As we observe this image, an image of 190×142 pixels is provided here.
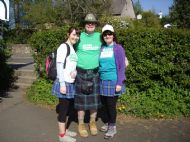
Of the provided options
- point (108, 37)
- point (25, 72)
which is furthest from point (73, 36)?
point (25, 72)

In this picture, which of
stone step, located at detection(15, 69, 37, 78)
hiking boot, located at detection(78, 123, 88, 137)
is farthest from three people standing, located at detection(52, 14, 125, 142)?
stone step, located at detection(15, 69, 37, 78)

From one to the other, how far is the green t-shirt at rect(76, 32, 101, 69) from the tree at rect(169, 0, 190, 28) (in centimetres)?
2408

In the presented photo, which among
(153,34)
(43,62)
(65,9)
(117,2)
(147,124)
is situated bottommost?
(147,124)

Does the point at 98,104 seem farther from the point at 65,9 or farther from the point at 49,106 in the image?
the point at 65,9

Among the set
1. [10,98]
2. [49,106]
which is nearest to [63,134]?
[49,106]

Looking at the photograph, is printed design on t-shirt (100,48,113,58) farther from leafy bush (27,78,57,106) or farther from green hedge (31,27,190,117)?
leafy bush (27,78,57,106)

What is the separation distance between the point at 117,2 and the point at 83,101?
41208 millimetres

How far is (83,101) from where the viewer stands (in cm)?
552

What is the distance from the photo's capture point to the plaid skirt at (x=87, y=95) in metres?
5.40

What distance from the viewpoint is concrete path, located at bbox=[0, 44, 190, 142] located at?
5613 mm

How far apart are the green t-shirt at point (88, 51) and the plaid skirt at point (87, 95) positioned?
0.40 feet

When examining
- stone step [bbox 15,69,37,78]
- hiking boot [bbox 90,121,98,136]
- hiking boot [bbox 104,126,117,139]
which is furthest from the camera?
stone step [bbox 15,69,37,78]

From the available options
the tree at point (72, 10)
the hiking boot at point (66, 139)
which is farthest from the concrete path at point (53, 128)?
the tree at point (72, 10)

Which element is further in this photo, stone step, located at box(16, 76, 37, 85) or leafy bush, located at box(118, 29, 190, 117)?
stone step, located at box(16, 76, 37, 85)
